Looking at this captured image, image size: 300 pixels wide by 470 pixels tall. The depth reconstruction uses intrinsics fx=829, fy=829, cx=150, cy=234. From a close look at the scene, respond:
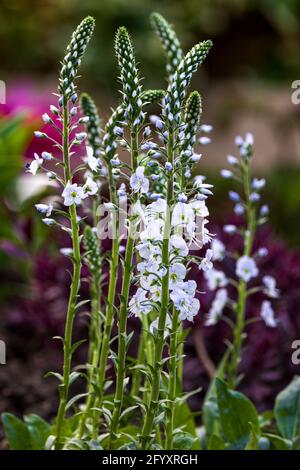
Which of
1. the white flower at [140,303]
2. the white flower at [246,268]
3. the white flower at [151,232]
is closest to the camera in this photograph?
the white flower at [151,232]

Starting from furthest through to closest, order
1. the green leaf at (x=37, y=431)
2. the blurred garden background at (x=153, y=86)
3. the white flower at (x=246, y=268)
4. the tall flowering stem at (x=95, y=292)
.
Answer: the blurred garden background at (x=153, y=86) → the white flower at (x=246, y=268) → the green leaf at (x=37, y=431) → the tall flowering stem at (x=95, y=292)

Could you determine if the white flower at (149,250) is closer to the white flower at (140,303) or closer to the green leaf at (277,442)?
the white flower at (140,303)

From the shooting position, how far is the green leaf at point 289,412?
6.97 ft

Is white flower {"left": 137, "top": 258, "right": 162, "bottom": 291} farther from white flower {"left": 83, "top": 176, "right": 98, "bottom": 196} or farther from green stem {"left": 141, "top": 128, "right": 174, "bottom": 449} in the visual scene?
white flower {"left": 83, "top": 176, "right": 98, "bottom": 196}

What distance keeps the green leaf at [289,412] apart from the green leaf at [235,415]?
0.10 m

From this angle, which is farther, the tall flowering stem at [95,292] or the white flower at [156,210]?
the tall flowering stem at [95,292]

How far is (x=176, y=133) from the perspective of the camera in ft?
5.57

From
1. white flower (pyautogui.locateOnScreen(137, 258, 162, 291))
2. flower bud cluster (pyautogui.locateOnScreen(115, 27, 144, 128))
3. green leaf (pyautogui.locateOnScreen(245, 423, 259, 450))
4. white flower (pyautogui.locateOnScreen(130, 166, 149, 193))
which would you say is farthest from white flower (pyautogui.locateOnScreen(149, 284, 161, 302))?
green leaf (pyautogui.locateOnScreen(245, 423, 259, 450))

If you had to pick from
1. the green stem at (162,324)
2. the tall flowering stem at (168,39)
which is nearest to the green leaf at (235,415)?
the green stem at (162,324)

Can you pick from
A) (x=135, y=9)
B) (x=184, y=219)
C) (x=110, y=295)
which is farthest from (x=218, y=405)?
(x=135, y=9)

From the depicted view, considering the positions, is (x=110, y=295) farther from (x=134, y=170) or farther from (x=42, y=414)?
(x=42, y=414)

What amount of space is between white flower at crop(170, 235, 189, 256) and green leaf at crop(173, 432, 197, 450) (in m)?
0.49

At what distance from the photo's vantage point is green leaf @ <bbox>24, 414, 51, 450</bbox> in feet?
6.71
